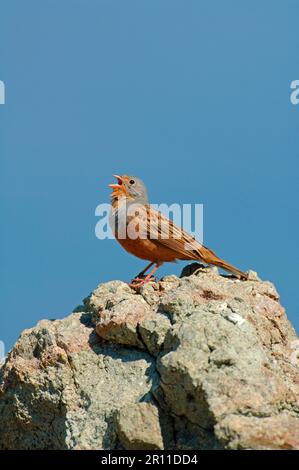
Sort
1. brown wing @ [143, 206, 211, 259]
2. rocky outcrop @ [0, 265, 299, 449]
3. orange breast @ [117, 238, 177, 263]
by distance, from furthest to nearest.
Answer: orange breast @ [117, 238, 177, 263]
brown wing @ [143, 206, 211, 259]
rocky outcrop @ [0, 265, 299, 449]

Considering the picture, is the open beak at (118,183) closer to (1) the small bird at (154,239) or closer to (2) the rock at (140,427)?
(1) the small bird at (154,239)

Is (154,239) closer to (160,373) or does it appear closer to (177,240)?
(177,240)

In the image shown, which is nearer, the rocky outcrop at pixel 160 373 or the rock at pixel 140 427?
the rocky outcrop at pixel 160 373

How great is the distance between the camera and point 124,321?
7516mm

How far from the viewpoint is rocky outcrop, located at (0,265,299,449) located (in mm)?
6125

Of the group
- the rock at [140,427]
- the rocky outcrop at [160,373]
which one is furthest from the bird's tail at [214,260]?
the rock at [140,427]

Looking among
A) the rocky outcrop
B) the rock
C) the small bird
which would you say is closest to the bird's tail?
the small bird

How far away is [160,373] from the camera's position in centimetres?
659

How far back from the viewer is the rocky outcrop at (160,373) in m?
6.12

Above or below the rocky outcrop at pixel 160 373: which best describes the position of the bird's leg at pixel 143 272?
above

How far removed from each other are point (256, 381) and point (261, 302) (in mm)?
2077

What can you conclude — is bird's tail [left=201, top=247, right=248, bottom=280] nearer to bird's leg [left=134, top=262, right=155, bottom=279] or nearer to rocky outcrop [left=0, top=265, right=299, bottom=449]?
bird's leg [left=134, top=262, right=155, bottom=279]

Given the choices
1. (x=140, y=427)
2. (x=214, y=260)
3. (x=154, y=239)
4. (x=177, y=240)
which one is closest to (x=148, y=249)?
(x=154, y=239)

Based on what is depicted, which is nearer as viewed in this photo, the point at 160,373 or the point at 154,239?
the point at 160,373
